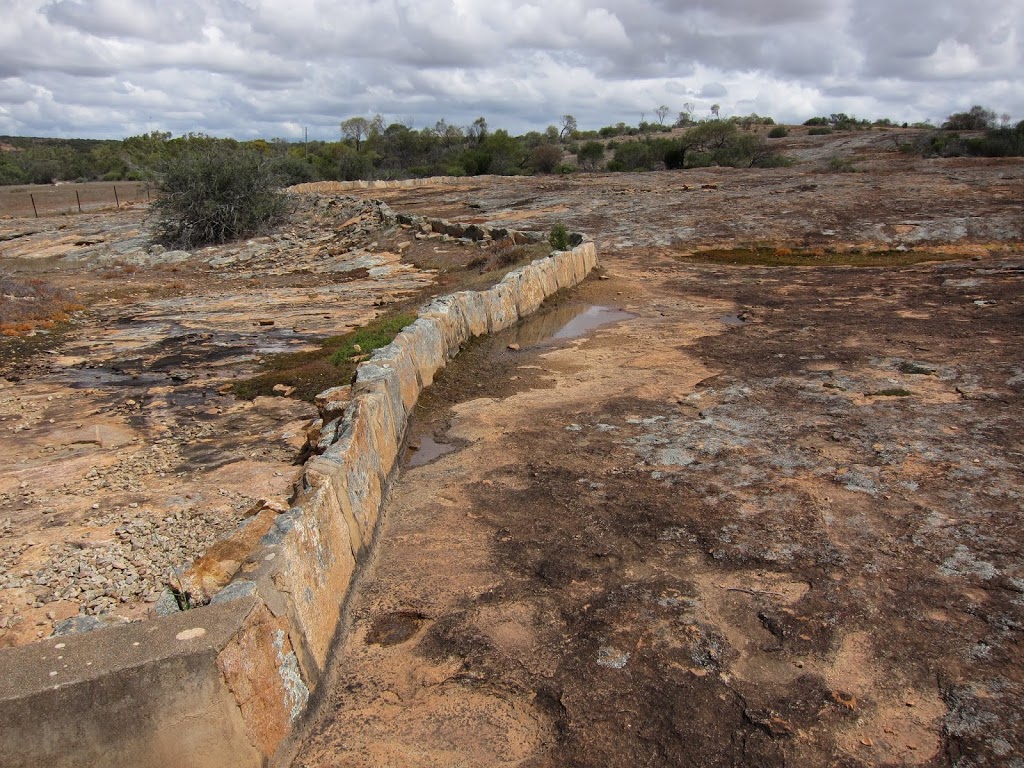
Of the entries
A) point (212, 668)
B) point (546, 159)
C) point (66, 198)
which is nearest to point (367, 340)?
point (212, 668)

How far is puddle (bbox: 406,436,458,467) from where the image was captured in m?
6.00

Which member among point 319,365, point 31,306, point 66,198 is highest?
point 319,365

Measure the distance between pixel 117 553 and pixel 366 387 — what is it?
2.01m

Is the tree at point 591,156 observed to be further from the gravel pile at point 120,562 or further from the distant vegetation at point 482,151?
the gravel pile at point 120,562

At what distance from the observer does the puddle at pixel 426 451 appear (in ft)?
19.7

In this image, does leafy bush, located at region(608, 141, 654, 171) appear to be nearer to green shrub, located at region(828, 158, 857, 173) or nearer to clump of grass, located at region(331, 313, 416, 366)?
green shrub, located at region(828, 158, 857, 173)

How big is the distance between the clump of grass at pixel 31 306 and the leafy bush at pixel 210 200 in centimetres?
819

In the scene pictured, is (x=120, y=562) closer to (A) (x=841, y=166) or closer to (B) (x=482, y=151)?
(A) (x=841, y=166)

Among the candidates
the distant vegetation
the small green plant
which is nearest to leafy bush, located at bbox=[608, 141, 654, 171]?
the distant vegetation

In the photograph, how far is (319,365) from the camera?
880cm

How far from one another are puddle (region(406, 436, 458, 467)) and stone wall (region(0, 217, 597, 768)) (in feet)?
5.40

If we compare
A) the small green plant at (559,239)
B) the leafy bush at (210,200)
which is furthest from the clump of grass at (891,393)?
the leafy bush at (210,200)

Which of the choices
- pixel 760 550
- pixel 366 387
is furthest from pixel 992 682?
pixel 366 387

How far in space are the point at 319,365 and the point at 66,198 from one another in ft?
135
